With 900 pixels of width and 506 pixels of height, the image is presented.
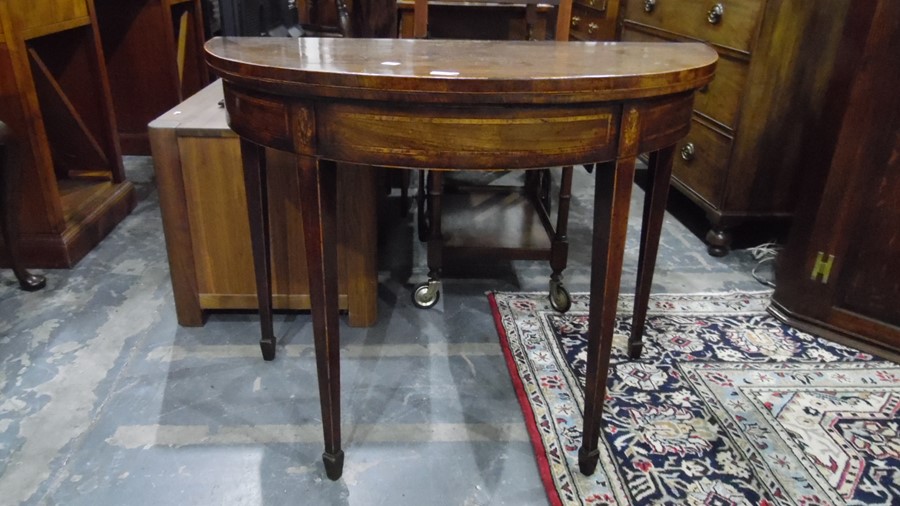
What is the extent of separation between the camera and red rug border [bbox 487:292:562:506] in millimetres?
1146

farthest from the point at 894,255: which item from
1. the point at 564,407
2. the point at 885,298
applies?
the point at 564,407

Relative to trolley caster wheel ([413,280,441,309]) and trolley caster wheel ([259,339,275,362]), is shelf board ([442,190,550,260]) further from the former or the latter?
trolley caster wheel ([259,339,275,362])

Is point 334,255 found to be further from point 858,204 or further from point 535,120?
point 858,204

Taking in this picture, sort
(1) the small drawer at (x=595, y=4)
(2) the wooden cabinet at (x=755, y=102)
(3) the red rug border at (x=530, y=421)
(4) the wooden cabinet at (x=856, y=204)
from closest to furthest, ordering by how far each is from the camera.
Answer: (3) the red rug border at (x=530, y=421)
(4) the wooden cabinet at (x=856, y=204)
(2) the wooden cabinet at (x=755, y=102)
(1) the small drawer at (x=595, y=4)

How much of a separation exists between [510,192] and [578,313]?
2.37ft

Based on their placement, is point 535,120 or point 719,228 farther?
point 719,228

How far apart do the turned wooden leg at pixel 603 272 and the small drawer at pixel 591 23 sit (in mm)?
2135

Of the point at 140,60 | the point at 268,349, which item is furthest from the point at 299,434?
the point at 140,60

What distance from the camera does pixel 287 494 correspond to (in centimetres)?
113

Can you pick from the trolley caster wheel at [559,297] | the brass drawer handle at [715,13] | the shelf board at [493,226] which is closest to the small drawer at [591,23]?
the brass drawer handle at [715,13]

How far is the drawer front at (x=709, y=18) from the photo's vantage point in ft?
6.19

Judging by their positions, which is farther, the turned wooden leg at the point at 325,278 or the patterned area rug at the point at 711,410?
the patterned area rug at the point at 711,410

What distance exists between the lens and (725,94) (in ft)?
6.65

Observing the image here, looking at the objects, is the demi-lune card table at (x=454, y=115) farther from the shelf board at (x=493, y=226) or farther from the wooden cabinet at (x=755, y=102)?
the wooden cabinet at (x=755, y=102)
